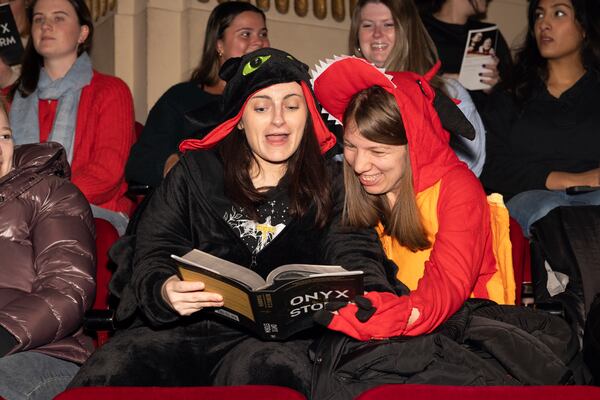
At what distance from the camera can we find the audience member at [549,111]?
14.5 feet

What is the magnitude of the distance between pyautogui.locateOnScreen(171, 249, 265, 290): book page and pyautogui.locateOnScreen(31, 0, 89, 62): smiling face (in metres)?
1.98

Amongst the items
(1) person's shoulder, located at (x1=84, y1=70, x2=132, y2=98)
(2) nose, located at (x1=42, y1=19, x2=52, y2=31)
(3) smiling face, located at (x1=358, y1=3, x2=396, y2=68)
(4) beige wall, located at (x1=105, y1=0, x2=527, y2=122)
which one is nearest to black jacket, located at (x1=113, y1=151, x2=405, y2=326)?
(3) smiling face, located at (x1=358, y1=3, x2=396, y2=68)

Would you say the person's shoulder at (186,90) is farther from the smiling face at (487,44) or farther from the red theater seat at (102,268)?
the smiling face at (487,44)

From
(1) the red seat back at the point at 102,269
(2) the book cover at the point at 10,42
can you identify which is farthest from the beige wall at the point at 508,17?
(1) the red seat back at the point at 102,269

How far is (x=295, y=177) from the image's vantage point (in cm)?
331

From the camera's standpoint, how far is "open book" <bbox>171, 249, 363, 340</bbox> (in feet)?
8.76

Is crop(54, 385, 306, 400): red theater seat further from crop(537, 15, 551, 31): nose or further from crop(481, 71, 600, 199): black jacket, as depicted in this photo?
crop(537, 15, 551, 31): nose

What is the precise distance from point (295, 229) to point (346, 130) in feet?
1.21

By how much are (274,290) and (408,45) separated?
1.86 meters

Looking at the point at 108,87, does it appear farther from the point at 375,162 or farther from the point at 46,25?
the point at 375,162

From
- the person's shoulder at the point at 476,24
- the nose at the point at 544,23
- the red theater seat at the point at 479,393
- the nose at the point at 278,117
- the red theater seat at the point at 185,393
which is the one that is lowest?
the red theater seat at the point at 185,393

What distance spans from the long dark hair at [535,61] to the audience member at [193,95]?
1176 millimetres

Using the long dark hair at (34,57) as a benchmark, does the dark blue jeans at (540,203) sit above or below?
below

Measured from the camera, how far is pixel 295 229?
10.5ft
